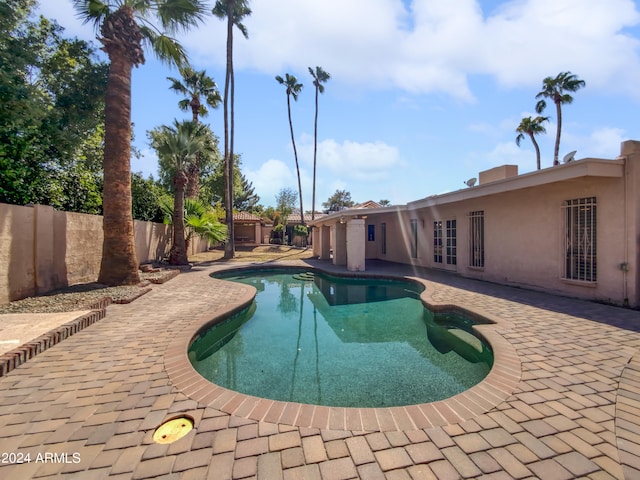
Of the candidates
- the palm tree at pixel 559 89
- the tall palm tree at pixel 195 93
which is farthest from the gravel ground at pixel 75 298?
the palm tree at pixel 559 89

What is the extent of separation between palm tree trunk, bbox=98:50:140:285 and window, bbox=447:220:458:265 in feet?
42.9

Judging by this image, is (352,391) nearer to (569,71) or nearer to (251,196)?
(569,71)

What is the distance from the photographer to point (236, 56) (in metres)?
21.2

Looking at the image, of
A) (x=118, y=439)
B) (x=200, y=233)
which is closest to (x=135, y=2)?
(x=200, y=233)

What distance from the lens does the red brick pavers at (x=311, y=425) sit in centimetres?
236

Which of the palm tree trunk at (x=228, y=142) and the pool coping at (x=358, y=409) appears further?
the palm tree trunk at (x=228, y=142)

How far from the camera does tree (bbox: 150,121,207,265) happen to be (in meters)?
15.3

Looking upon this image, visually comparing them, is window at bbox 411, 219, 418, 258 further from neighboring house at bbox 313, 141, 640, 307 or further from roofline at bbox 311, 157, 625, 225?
roofline at bbox 311, 157, 625, 225

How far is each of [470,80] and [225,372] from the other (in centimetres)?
1364

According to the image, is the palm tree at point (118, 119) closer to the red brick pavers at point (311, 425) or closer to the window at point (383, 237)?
the red brick pavers at point (311, 425)

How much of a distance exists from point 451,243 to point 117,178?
13543 mm

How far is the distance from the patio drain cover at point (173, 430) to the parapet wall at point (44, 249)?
6954 millimetres

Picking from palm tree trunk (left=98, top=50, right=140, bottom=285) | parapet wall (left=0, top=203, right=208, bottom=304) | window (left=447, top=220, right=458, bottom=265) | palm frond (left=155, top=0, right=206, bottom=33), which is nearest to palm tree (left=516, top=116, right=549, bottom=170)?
window (left=447, top=220, right=458, bottom=265)

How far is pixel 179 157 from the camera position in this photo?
15.5 m
